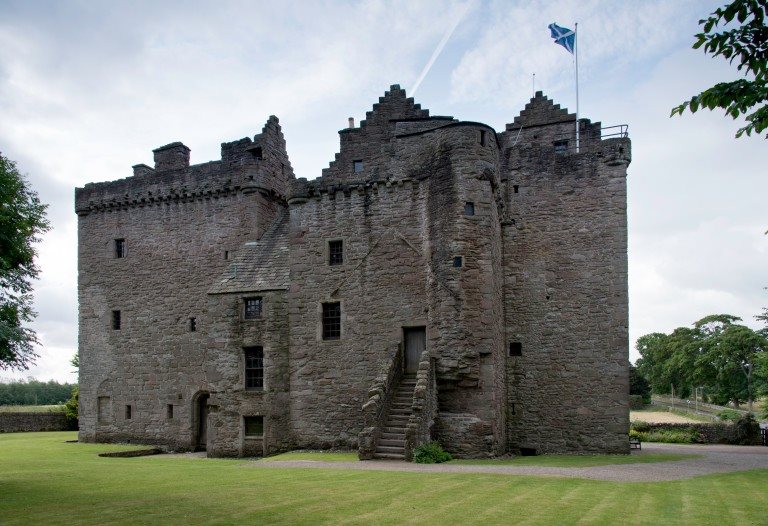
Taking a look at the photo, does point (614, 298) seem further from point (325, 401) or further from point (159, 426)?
point (159, 426)

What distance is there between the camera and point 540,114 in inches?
1057

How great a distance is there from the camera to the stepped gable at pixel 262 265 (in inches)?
999

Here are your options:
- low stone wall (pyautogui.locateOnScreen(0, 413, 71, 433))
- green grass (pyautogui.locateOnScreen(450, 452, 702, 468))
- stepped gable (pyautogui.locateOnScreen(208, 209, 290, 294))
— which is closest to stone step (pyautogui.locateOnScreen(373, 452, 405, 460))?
green grass (pyautogui.locateOnScreen(450, 452, 702, 468))

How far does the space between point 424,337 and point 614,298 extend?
24.6 ft

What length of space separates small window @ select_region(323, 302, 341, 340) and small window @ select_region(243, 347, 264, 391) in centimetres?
262

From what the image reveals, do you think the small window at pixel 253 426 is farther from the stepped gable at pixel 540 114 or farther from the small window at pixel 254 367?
the stepped gable at pixel 540 114

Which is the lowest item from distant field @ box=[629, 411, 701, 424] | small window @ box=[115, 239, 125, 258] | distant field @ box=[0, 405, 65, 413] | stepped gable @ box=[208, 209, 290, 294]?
distant field @ box=[629, 411, 701, 424]

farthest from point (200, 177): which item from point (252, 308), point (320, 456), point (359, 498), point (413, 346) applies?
point (359, 498)

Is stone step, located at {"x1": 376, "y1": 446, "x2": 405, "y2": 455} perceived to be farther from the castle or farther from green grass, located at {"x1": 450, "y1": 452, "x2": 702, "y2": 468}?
green grass, located at {"x1": 450, "y1": 452, "x2": 702, "y2": 468}

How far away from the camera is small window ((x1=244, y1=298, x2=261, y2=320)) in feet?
82.6

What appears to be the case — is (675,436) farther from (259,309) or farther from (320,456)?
(259,309)

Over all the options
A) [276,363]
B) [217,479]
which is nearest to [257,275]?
[276,363]

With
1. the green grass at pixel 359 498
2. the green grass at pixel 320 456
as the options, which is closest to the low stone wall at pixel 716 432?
the green grass at pixel 359 498

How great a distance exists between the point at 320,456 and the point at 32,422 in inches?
1079
